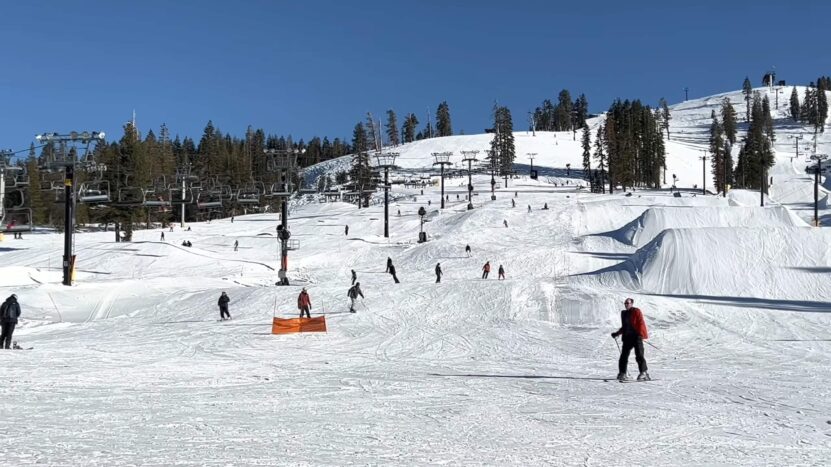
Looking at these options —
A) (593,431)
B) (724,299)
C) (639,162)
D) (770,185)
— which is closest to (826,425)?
(593,431)

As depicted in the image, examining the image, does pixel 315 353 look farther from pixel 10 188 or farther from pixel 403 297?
pixel 10 188

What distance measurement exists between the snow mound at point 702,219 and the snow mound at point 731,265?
17485 millimetres

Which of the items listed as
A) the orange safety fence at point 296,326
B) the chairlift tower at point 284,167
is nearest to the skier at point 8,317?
the orange safety fence at point 296,326

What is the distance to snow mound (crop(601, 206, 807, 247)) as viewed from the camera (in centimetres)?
5200

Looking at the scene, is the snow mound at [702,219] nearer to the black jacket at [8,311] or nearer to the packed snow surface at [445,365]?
the packed snow surface at [445,365]

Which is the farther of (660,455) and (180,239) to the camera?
(180,239)

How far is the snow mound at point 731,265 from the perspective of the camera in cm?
2828

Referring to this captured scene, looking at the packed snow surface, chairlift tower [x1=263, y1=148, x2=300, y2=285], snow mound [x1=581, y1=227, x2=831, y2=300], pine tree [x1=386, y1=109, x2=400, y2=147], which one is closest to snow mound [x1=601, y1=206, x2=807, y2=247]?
the packed snow surface

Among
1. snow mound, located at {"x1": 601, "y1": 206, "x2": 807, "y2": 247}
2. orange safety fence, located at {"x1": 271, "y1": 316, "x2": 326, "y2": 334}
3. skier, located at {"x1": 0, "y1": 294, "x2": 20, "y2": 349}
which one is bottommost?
orange safety fence, located at {"x1": 271, "y1": 316, "x2": 326, "y2": 334}

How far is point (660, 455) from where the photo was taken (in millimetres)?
7625

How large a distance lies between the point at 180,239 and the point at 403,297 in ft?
137

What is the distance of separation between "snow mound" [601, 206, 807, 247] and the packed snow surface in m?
7.38

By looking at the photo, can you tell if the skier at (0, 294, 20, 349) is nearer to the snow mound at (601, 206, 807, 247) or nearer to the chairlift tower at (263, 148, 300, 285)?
the chairlift tower at (263, 148, 300, 285)

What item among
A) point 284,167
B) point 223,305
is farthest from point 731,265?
point 284,167
